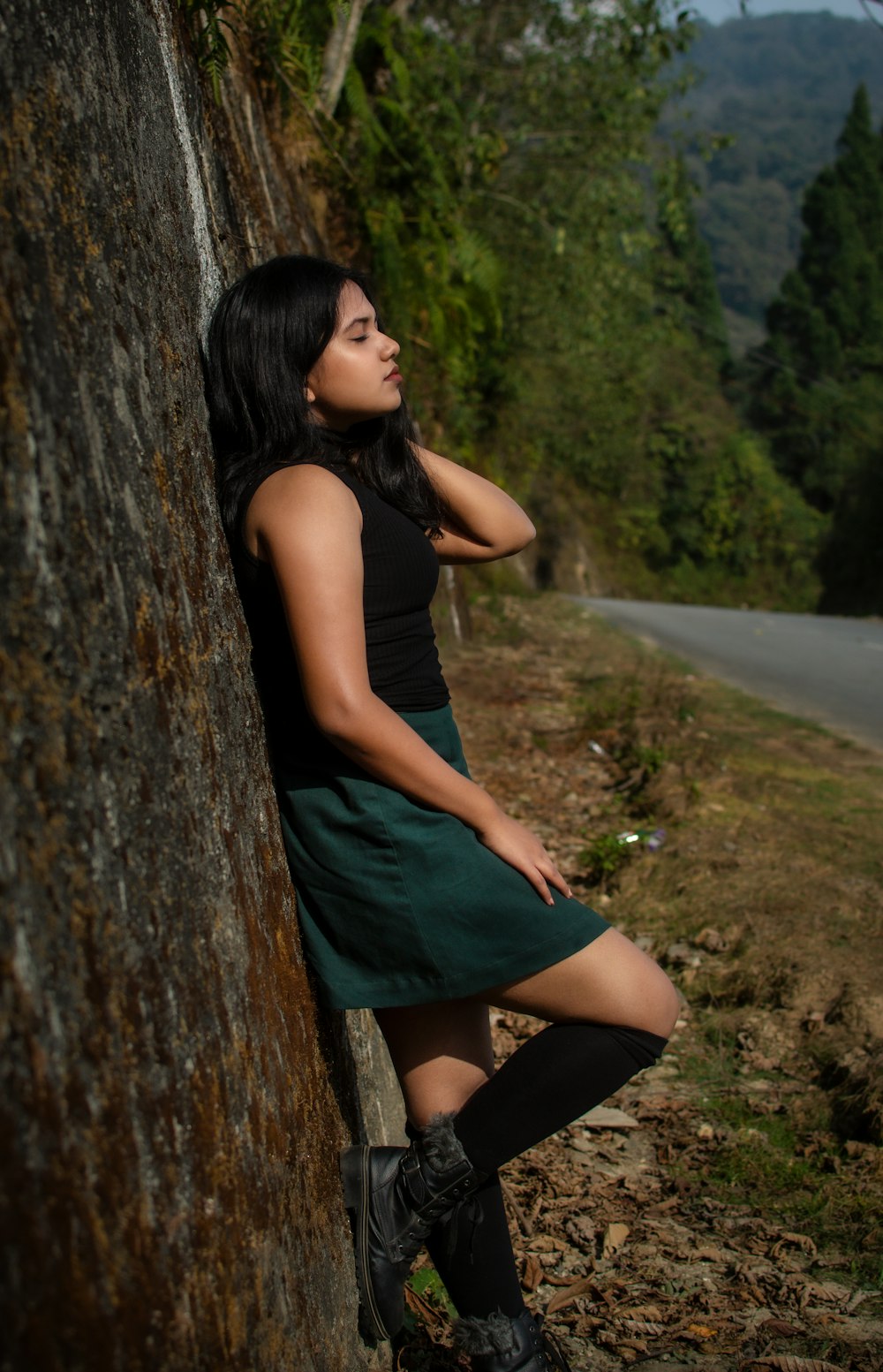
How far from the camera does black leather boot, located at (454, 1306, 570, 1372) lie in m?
2.30

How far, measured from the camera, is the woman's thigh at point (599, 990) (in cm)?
217

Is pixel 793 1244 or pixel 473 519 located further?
pixel 793 1244

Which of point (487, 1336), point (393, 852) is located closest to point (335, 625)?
point (393, 852)

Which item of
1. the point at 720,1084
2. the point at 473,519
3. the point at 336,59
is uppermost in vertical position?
the point at 336,59

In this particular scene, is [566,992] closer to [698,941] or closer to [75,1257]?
[75,1257]

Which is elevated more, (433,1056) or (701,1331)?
(433,1056)

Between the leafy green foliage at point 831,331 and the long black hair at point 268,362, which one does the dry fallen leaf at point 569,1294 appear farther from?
the leafy green foliage at point 831,331

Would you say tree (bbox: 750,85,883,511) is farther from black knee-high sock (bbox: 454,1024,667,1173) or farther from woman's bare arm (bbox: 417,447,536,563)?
black knee-high sock (bbox: 454,1024,667,1173)

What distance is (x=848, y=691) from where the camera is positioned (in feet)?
33.8

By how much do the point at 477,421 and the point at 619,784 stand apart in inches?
375

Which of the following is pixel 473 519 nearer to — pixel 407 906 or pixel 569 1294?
pixel 407 906

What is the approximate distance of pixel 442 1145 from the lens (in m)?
2.29

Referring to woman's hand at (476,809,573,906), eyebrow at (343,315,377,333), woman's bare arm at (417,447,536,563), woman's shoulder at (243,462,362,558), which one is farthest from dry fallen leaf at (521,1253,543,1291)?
eyebrow at (343,315,377,333)

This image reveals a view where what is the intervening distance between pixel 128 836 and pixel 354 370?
1.23m
